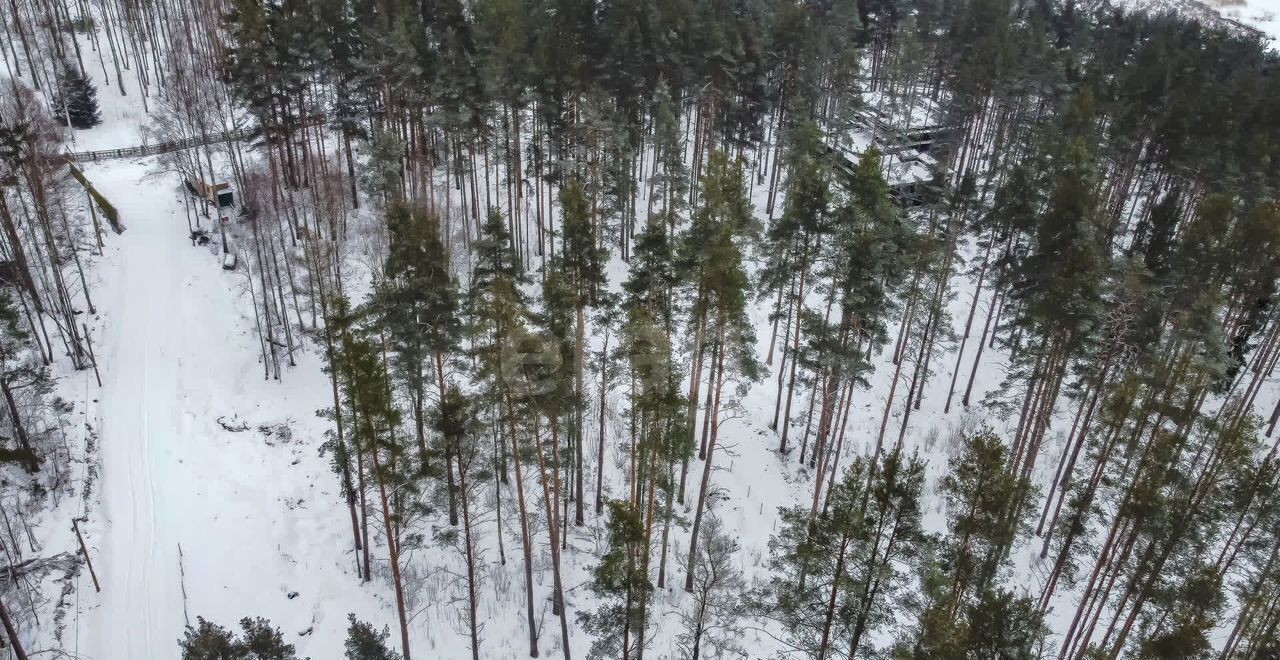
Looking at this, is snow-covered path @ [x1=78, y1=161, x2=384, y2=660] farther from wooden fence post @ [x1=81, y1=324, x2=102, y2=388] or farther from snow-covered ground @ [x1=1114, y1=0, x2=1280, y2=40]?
snow-covered ground @ [x1=1114, y1=0, x2=1280, y2=40]

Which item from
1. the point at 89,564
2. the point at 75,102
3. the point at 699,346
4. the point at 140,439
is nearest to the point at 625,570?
the point at 699,346

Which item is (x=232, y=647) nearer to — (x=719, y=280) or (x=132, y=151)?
(x=719, y=280)

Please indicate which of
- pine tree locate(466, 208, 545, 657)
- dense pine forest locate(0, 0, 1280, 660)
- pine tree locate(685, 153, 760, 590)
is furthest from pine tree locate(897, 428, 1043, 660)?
pine tree locate(466, 208, 545, 657)

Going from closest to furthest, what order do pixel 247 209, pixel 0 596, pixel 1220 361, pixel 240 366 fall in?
1. pixel 0 596
2. pixel 1220 361
3. pixel 240 366
4. pixel 247 209

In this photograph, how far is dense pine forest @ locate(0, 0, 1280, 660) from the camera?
806 inches

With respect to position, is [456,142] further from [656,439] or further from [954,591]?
[954,591]

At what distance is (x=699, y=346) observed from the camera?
1017 inches

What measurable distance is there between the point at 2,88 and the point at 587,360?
43374mm

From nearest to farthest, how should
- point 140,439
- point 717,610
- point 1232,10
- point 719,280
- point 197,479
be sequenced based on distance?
point 719,280, point 717,610, point 197,479, point 140,439, point 1232,10

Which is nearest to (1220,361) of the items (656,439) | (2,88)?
(656,439)

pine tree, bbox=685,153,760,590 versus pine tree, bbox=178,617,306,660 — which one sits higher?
pine tree, bbox=685,153,760,590

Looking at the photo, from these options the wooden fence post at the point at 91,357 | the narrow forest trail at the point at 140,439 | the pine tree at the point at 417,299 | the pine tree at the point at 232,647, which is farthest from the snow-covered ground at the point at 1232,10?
the pine tree at the point at 232,647

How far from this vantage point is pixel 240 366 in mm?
34375

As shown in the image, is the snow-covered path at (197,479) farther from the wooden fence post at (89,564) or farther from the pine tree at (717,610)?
the pine tree at (717,610)
